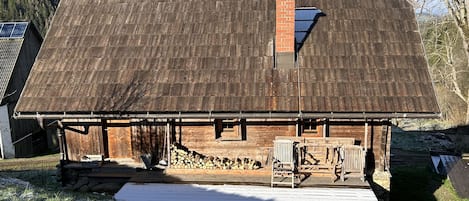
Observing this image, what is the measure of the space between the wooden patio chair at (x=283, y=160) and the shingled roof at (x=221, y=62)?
37.2 inches

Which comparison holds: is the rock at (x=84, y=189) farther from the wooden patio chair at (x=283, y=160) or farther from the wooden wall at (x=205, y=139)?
the wooden patio chair at (x=283, y=160)

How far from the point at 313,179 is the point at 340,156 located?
3.20ft

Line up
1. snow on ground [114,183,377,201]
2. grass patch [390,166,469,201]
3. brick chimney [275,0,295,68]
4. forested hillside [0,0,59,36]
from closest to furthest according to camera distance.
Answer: snow on ground [114,183,377,201] < brick chimney [275,0,295,68] < grass patch [390,166,469,201] < forested hillside [0,0,59,36]

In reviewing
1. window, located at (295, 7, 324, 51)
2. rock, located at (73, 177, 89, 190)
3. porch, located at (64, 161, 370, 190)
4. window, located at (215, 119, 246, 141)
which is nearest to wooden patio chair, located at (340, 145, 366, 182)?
porch, located at (64, 161, 370, 190)

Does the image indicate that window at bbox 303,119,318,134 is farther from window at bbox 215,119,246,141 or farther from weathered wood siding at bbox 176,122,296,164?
window at bbox 215,119,246,141

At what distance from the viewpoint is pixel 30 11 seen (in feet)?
179

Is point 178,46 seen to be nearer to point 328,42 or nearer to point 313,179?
point 328,42

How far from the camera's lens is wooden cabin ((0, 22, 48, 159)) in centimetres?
2230

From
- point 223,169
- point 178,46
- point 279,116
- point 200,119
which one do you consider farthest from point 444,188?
point 178,46

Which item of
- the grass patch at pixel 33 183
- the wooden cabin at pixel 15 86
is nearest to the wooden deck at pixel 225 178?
the grass patch at pixel 33 183

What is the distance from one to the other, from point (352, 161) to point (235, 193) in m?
3.31

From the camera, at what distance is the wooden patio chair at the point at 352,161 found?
34.6 ft

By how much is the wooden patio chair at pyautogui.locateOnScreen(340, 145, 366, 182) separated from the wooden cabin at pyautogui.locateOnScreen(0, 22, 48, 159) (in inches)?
769

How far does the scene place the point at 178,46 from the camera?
12.5 m
